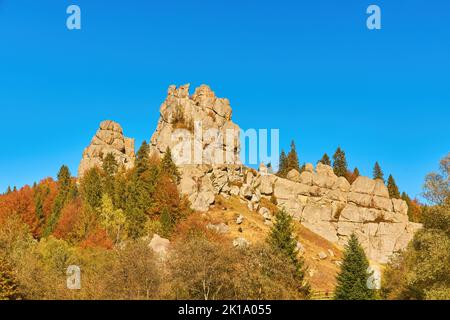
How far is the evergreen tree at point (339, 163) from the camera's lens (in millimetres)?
145375

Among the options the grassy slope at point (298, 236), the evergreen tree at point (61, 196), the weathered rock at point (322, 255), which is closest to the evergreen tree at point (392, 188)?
the grassy slope at point (298, 236)

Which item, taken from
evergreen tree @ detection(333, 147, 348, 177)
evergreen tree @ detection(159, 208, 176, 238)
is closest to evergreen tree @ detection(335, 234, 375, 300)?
evergreen tree @ detection(159, 208, 176, 238)

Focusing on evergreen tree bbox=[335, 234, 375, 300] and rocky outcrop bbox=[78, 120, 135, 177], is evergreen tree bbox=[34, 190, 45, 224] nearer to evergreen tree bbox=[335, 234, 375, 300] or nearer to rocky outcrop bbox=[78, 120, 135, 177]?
rocky outcrop bbox=[78, 120, 135, 177]

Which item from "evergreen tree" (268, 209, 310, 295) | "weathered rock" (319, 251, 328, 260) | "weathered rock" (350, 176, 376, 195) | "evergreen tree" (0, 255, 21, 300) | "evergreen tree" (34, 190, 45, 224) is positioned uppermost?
"weathered rock" (350, 176, 376, 195)

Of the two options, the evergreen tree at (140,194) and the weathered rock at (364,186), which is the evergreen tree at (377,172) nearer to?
the weathered rock at (364,186)

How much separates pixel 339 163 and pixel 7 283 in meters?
125

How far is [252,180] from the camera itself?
126 meters

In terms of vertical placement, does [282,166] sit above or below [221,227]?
above

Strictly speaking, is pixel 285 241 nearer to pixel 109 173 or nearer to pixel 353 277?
pixel 353 277

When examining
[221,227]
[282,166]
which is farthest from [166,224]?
[282,166]

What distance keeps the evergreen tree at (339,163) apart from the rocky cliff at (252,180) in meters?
13.3

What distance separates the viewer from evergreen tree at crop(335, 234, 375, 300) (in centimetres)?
5197

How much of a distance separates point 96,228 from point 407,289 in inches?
2131
